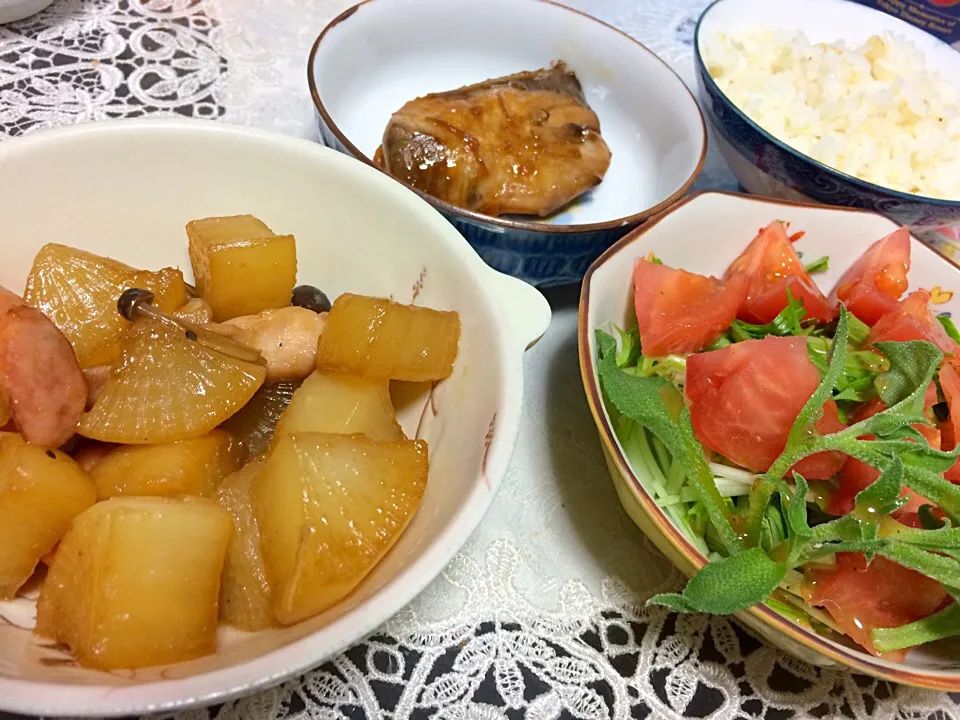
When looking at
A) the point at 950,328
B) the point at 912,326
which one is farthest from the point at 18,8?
the point at 950,328

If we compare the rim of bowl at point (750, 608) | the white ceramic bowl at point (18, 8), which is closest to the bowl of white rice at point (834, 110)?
the rim of bowl at point (750, 608)

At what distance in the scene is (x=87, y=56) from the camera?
1530 millimetres

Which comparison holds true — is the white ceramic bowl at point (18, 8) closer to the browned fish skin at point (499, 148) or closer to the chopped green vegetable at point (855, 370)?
the browned fish skin at point (499, 148)

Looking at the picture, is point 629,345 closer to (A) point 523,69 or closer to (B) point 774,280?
(B) point 774,280

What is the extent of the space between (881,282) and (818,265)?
0.11 meters

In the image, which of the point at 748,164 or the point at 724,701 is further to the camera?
the point at 748,164

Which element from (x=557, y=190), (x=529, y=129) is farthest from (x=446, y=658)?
(x=529, y=129)

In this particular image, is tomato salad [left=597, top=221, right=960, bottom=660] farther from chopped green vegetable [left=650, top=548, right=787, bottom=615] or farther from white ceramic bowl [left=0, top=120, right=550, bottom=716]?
white ceramic bowl [left=0, top=120, right=550, bottom=716]

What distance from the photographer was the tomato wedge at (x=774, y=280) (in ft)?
3.85

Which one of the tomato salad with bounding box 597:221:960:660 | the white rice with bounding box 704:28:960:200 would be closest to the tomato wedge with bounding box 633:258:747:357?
the tomato salad with bounding box 597:221:960:660

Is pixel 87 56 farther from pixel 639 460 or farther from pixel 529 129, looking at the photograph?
pixel 639 460

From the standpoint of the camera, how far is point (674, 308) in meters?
1.09

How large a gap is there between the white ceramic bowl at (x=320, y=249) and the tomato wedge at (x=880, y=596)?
49 cm

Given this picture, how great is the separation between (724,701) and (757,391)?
41 centimetres
